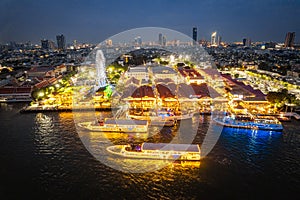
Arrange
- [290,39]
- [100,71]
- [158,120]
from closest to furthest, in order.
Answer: [158,120], [100,71], [290,39]

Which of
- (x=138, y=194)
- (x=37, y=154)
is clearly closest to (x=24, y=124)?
(x=37, y=154)

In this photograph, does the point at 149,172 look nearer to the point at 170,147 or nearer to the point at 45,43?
the point at 170,147

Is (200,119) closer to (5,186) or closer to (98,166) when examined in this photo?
(98,166)

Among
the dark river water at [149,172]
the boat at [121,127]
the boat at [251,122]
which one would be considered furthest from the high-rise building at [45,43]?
the boat at [251,122]

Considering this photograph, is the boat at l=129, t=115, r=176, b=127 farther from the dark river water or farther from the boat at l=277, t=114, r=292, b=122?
the boat at l=277, t=114, r=292, b=122

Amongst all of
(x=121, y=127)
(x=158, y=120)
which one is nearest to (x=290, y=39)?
(x=158, y=120)
